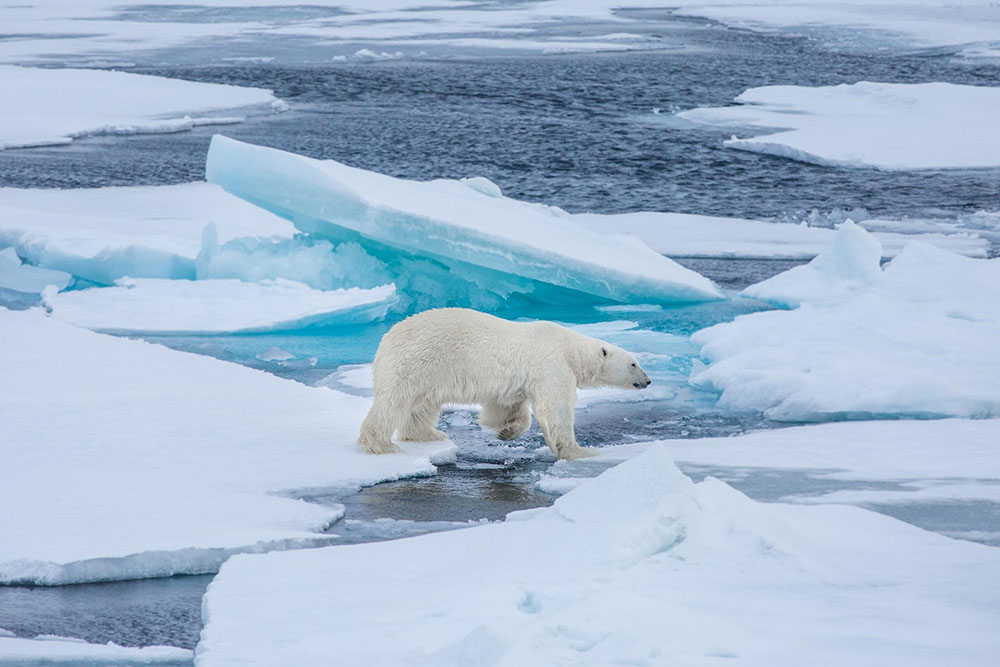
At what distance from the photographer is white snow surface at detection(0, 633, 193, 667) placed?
3484 millimetres

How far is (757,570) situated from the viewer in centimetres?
358

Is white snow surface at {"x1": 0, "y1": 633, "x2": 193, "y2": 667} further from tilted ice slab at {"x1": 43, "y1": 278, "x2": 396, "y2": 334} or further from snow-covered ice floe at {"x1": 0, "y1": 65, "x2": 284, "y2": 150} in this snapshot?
snow-covered ice floe at {"x1": 0, "y1": 65, "x2": 284, "y2": 150}

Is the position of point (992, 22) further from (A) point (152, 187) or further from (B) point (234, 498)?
(B) point (234, 498)

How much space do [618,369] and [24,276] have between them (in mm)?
5020

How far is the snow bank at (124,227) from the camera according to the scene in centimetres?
884

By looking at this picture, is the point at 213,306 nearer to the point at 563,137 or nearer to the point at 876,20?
the point at 563,137

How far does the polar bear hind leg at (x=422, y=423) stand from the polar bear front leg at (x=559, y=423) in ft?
1.54

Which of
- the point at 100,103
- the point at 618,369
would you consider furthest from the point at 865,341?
the point at 100,103

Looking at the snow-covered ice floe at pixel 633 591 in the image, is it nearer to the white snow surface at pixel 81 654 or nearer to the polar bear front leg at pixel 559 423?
the white snow surface at pixel 81 654

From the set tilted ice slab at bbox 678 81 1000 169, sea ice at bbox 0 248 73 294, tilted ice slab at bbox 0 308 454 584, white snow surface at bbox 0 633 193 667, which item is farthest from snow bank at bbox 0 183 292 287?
tilted ice slab at bbox 678 81 1000 169

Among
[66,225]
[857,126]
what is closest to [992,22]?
[857,126]

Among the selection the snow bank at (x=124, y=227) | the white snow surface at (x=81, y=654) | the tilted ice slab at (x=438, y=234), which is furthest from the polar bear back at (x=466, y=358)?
the snow bank at (x=124, y=227)

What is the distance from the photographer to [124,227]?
9836 mm

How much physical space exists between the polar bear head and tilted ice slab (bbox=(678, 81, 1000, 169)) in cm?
866
